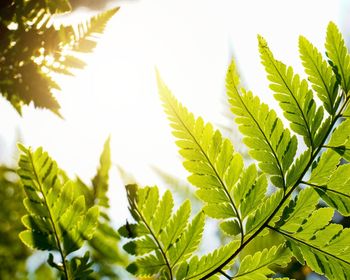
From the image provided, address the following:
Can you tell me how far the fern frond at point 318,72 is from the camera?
0.76 meters

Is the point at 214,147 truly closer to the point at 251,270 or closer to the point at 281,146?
the point at 281,146

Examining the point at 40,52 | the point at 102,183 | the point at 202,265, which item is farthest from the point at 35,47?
the point at 202,265

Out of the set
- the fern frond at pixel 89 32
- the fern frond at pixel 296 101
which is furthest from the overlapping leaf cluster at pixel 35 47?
the fern frond at pixel 296 101

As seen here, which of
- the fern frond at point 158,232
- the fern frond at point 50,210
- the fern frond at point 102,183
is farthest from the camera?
the fern frond at point 102,183

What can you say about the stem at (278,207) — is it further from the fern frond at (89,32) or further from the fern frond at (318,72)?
the fern frond at (89,32)

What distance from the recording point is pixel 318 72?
2.50 feet

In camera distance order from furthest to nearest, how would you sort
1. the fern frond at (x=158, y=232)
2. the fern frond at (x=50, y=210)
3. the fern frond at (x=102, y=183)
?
the fern frond at (x=102, y=183)
the fern frond at (x=158, y=232)
the fern frond at (x=50, y=210)

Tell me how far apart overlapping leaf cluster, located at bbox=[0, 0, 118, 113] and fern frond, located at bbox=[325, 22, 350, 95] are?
18.0 inches

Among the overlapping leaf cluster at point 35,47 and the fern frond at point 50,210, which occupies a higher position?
the overlapping leaf cluster at point 35,47

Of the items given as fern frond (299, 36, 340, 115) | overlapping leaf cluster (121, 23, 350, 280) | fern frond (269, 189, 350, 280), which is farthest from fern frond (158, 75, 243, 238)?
fern frond (299, 36, 340, 115)

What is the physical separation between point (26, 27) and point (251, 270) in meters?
0.67

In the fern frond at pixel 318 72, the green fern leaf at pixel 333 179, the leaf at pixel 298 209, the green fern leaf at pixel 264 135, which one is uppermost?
the fern frond at pixel 318 72

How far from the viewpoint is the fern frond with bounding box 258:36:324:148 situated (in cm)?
77

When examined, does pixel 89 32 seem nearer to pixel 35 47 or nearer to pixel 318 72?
pixel 35 47
